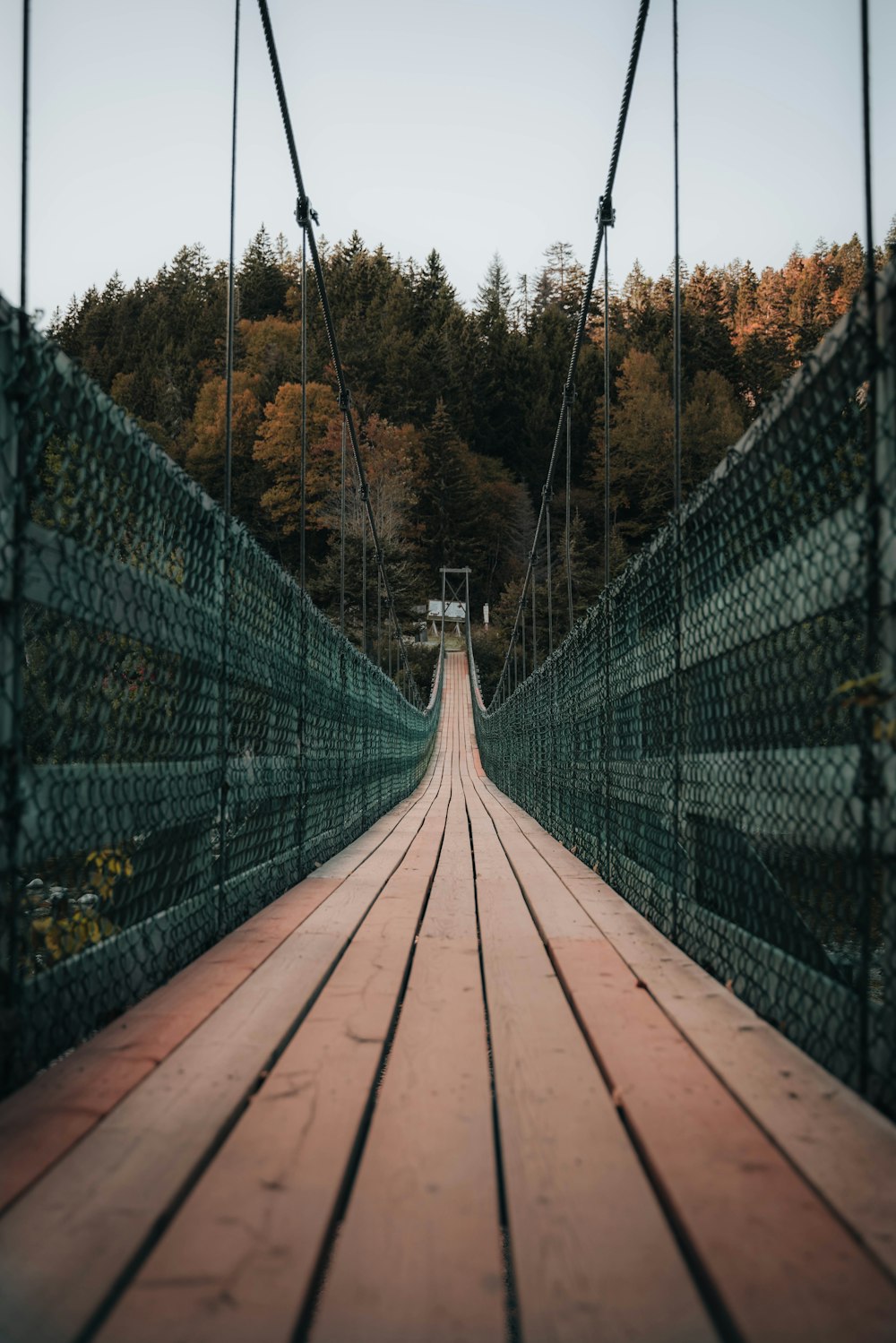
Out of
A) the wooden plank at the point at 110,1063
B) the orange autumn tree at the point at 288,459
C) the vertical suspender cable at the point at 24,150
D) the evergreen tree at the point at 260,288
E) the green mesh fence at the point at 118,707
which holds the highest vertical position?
the evergreen tree at the point at 260,288

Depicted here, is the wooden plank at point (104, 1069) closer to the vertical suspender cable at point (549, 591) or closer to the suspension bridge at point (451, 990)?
the suspension bridge at point (451, 990)

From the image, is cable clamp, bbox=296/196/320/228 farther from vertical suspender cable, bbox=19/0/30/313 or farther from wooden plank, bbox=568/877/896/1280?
wooden plank, bbox=568/877/896/1280

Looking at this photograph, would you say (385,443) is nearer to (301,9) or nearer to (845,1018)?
(301,9)

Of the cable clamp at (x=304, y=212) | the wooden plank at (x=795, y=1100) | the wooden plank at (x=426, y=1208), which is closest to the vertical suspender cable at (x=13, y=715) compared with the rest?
the wooden plank at (x=426, y=1208)

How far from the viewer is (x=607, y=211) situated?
454 cm

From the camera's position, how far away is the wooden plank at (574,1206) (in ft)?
2.28

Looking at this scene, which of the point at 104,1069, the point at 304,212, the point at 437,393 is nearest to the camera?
the point at 104,1069

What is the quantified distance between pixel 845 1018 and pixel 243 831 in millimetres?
1529

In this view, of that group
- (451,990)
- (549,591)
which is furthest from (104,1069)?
(549,591)

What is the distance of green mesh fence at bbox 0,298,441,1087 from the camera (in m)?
1.11

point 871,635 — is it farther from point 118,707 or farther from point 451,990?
point 118,707

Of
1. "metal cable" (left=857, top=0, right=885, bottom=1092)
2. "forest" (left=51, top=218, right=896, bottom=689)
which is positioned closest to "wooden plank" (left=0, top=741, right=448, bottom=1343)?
"metal cable" (left=857, top=0, right=885, bottom=1092)

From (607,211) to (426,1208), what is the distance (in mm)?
4611

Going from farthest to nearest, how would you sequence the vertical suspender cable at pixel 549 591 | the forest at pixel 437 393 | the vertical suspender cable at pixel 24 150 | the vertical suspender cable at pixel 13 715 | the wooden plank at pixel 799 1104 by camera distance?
the forest at pixel 437 393, the vertical suspender cable at pixel 549 591, the vertical suspender cable at pixel 24 150, the vertical suspender cable at pixel 13 715, the wooden plank at pixel 799 1104
